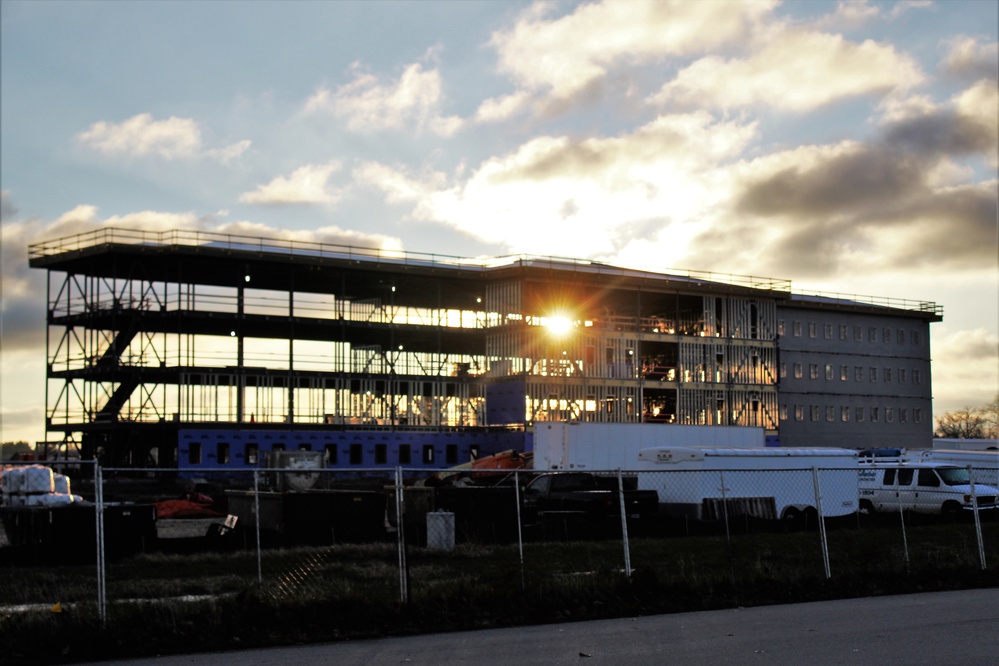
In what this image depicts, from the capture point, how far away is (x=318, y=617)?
14430mm

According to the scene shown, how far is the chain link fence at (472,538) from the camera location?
17547mm

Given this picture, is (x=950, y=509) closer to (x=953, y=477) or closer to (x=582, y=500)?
(x=953, y=477)

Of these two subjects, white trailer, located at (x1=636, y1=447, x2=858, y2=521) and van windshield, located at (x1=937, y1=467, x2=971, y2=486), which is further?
van windshield, located at (x1=937, y1=467, x2=971, y2=486)

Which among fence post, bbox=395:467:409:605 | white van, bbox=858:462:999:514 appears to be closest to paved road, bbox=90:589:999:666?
fence post, bbox=395:467:409:605

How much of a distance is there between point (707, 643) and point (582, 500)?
19403mm

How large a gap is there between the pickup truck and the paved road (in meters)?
14.5

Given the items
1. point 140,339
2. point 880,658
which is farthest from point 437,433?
point 880,658

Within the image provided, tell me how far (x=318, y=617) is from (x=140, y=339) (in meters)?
59.2

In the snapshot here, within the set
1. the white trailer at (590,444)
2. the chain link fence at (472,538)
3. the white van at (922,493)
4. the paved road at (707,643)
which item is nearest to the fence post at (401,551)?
the chain link fence at (472,538)

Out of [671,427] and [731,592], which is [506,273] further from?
[731,592]

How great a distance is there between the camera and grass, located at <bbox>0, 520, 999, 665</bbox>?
13641mm

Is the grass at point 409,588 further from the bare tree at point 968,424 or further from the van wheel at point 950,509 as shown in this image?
the bare tree at point 968,424

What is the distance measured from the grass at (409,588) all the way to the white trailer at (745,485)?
232 inches

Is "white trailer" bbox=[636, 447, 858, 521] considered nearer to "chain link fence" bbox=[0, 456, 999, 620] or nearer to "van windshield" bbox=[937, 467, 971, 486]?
"chain link fence" bbox=[0, 456, 999, 620]
